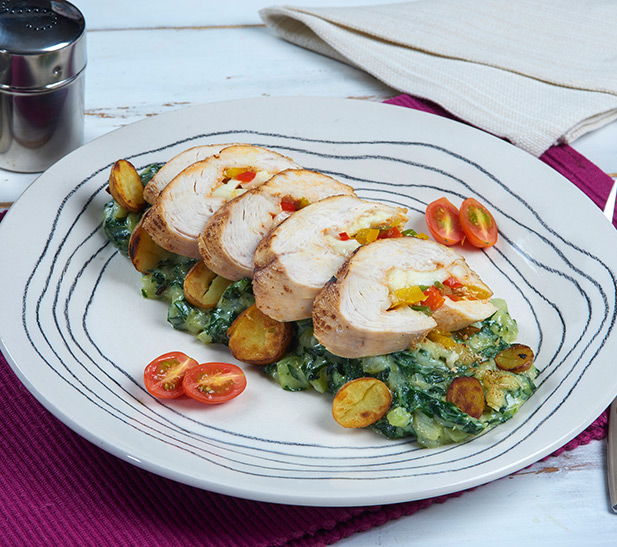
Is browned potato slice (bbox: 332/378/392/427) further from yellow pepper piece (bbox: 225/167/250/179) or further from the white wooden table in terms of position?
the white wooden table

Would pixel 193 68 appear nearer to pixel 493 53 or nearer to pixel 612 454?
pixel 493 53

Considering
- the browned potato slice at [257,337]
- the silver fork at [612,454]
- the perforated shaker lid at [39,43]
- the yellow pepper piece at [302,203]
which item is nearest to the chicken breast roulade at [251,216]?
the yellow pepper piece at [302,203]

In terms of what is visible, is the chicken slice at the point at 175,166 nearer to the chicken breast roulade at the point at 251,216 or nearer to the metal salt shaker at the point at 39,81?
the chicken breast roulade at the point at 251,216

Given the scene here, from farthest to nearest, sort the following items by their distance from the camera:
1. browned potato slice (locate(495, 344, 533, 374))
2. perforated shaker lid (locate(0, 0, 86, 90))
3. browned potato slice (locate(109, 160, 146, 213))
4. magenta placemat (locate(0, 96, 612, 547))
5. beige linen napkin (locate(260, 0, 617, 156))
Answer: beige linen napkin (locate(260, 0, 617, 156)) < perforated shaker lid (locate(0, 0, 86, 90)) < browned potato slice (locate(109, 160, 146, 213)) < browned potato slice (locate(495, 344, 533, 374)) < magenta placemat (locate(0, 96, 612, 547))

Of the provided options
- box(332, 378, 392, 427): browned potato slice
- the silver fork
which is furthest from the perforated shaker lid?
the silver fork

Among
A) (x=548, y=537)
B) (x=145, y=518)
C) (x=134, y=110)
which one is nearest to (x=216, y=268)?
(x=145, y=518)

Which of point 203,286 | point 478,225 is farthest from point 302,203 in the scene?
point 478,225

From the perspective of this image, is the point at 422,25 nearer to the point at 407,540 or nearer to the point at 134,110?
the point at 134,110
